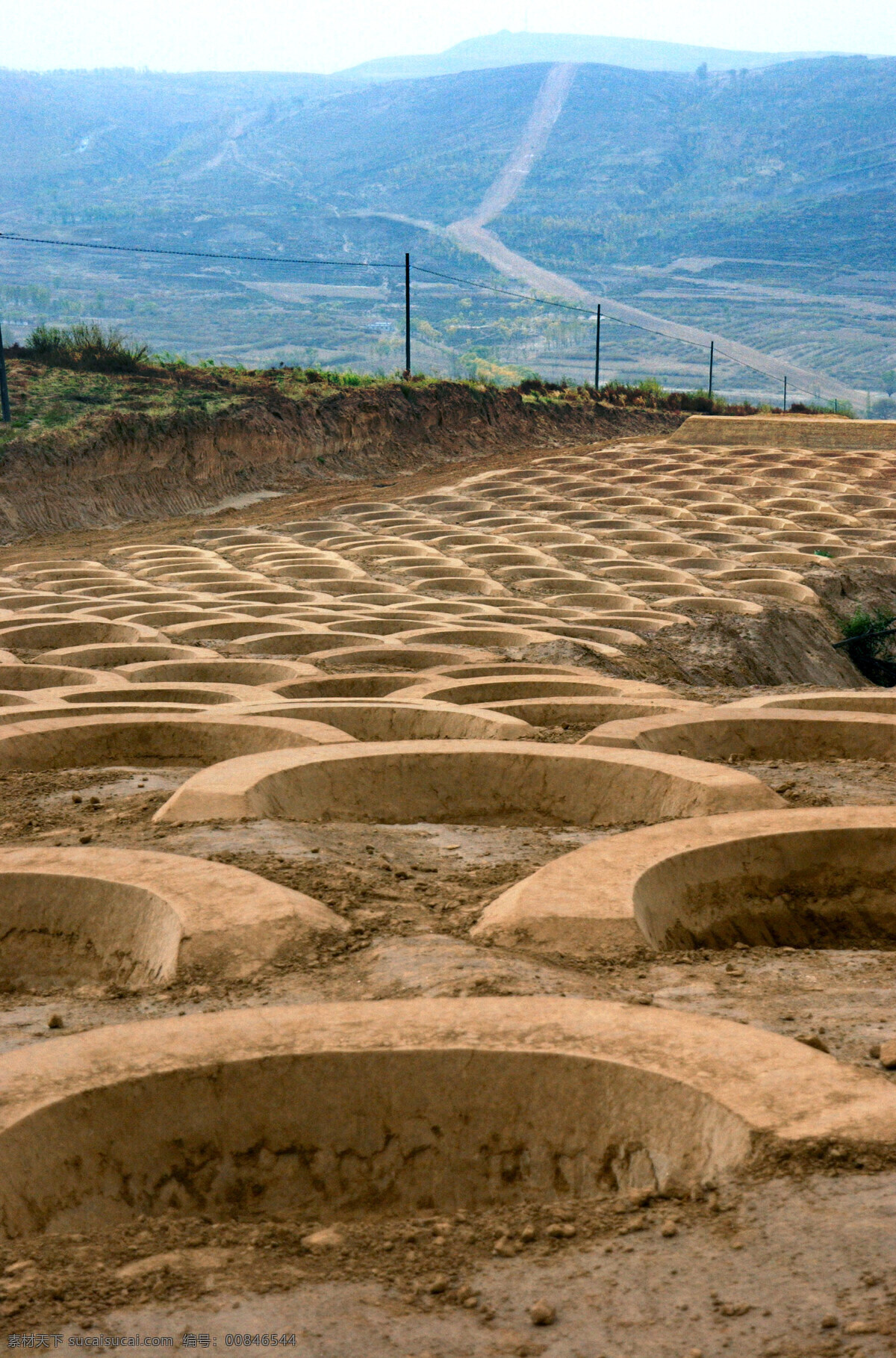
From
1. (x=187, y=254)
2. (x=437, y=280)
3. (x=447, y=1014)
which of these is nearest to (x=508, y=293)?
(x=187, y=254)

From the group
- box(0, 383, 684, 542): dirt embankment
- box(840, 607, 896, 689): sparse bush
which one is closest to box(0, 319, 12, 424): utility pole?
box(0, 383, 684, 542): dirt embankment

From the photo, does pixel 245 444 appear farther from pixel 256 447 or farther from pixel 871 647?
pixel 871 647

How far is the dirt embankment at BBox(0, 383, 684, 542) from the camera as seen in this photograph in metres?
25.0

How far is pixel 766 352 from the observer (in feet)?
453

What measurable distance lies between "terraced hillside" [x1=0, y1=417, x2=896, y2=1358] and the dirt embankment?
1523cm

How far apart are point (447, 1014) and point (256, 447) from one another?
2699 cm

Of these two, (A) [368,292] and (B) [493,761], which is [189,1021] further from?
(A) [368,292]

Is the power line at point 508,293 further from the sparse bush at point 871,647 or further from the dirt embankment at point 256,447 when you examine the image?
Result: the sparse bush at point 871,647

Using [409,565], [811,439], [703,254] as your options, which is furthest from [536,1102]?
[703,254]

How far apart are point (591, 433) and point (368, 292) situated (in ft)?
388

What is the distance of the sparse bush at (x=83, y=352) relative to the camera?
32.1 metres

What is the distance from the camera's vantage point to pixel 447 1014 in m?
3.87

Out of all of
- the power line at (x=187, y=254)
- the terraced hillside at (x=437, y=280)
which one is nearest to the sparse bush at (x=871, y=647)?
the power line at (x=187, y=254)

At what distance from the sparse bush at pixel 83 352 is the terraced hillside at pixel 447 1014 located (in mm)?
23358
